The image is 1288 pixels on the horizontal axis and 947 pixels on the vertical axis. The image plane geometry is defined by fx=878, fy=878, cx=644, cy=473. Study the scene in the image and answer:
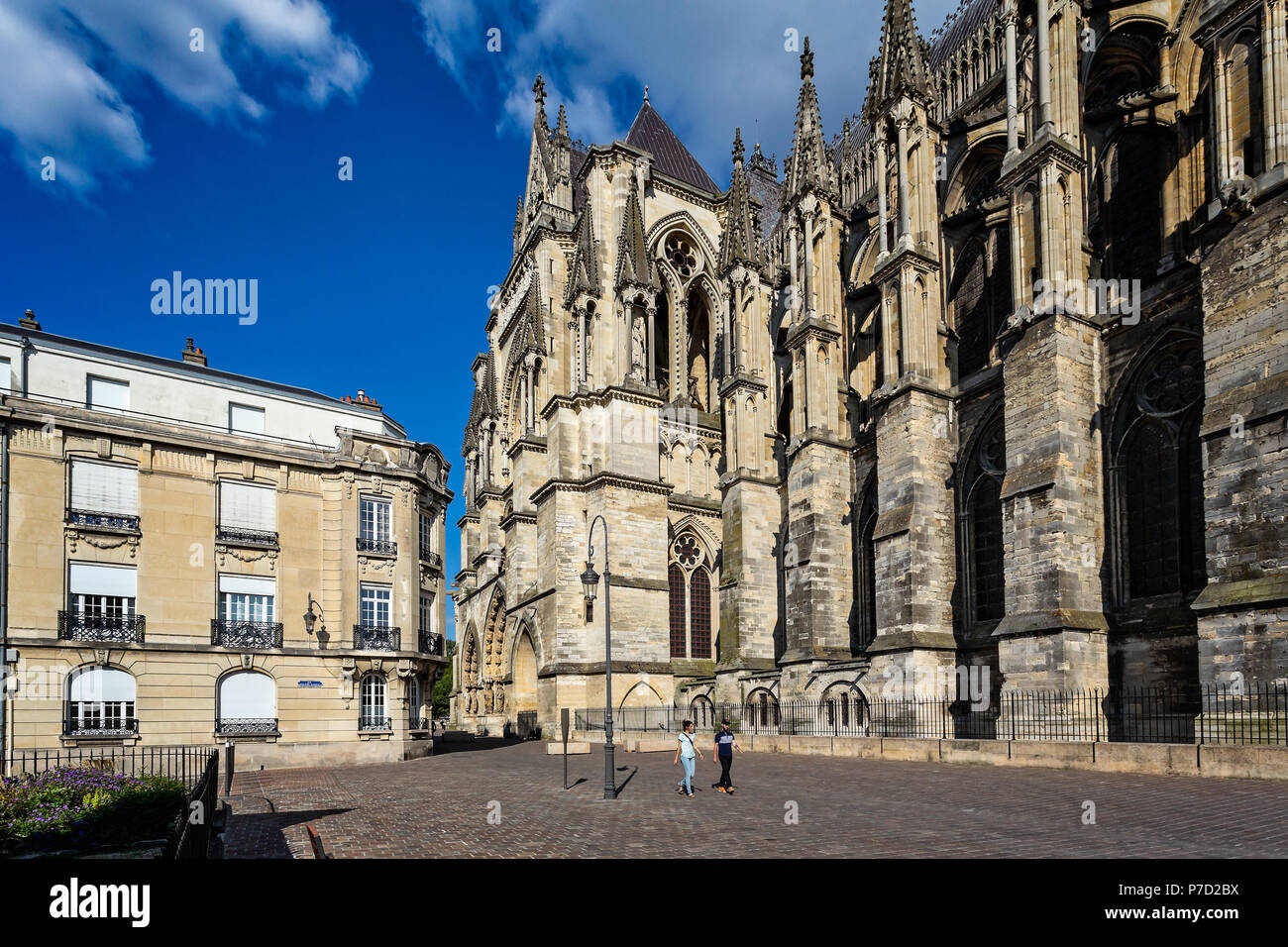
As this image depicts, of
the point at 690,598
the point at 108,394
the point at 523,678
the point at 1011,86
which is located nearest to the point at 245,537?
the point at 108,394

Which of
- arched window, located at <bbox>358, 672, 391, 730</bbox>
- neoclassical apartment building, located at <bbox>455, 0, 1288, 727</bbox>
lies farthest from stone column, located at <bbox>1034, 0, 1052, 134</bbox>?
arched window, located at <bbox>358, 672, 391, 730</bbox>

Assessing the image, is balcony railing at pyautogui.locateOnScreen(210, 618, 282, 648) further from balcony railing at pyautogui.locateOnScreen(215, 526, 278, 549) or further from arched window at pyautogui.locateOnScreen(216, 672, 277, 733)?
balcony railing at pyautogui.locateOnScreen(215, 526, 278, 549)

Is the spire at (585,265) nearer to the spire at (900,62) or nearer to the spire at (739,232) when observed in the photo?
A: the spire at (739,232)

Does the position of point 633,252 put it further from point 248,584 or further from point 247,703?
point 247,703

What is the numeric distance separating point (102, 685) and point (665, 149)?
36143 millimetres

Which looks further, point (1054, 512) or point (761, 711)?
point (761, 711)

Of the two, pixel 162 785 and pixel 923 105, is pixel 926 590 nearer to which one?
pixel 923 105

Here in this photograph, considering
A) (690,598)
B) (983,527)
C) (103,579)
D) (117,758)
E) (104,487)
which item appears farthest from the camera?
(690,598)

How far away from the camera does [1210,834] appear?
28.1ft

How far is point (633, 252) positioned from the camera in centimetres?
3575

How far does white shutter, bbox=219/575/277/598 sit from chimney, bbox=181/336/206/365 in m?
8.58

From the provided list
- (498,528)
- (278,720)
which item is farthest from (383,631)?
(498,528)

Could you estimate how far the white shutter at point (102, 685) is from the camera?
68.0ft
